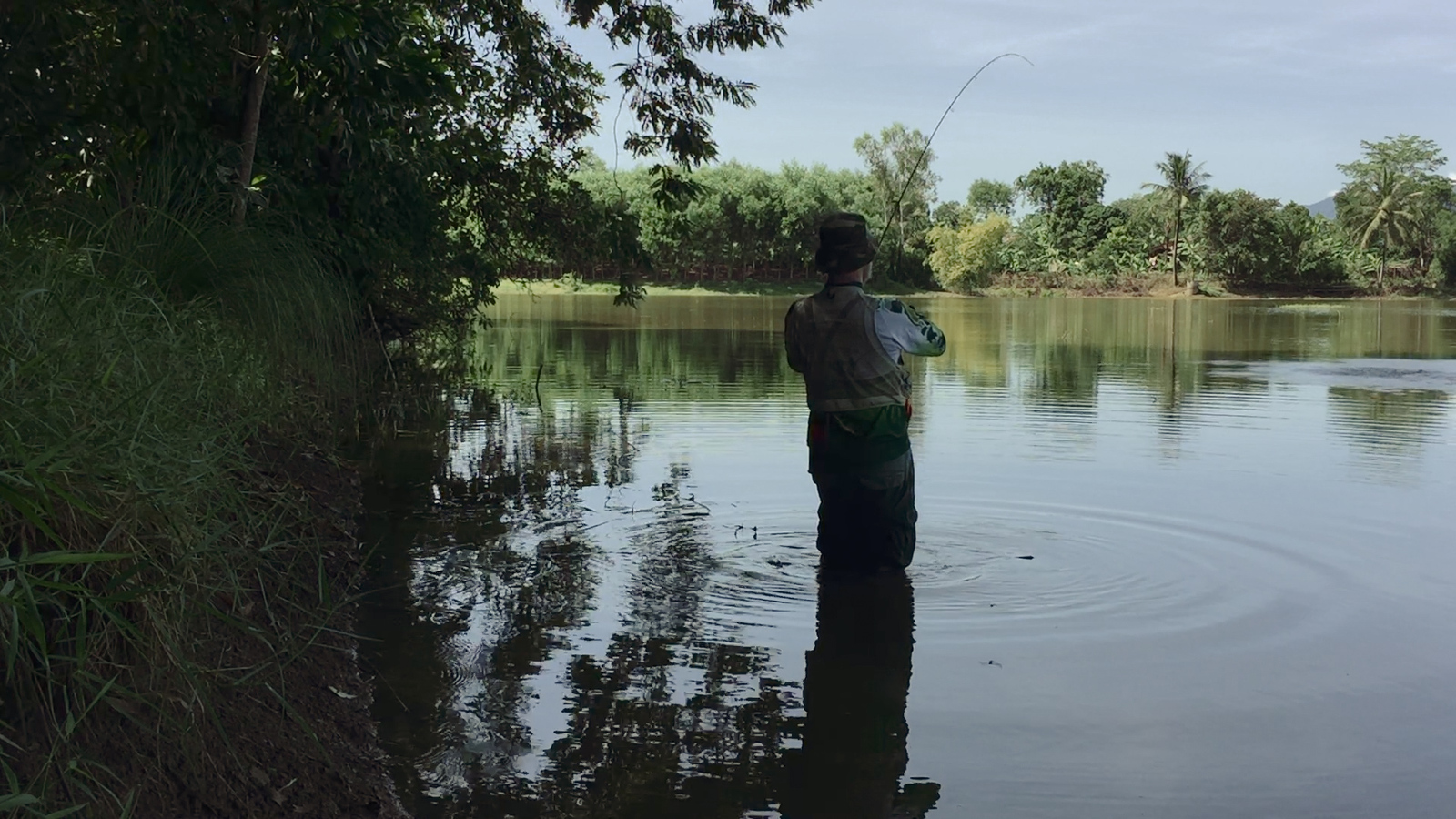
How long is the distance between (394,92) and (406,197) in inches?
190

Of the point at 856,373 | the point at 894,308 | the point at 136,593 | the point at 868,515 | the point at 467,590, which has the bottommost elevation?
the point at 467,590

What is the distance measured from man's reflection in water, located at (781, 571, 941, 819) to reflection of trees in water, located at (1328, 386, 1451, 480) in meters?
6.32

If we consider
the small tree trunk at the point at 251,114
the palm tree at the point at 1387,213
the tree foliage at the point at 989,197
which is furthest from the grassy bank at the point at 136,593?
the tree foliage at the point at 989,197

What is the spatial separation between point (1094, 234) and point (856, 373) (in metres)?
84.3

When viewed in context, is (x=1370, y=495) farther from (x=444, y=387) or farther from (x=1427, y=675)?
(x=444, y=387)

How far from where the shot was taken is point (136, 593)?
301 centimetres

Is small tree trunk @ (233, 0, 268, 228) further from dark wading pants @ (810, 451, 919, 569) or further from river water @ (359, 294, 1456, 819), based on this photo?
dark wading pants @ (810, 451, 919, 569)

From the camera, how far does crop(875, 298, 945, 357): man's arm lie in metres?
6.25

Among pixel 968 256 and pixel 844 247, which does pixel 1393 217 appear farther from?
pixel 844 247

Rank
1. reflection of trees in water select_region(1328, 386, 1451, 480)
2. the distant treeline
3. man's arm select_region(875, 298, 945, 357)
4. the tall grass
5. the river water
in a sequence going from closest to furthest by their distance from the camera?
the tall grass, the river water, man's arm select_region(875, 298, 945, 357), reflection of trees in water select_region(1328, 386, 1451, 480), the distant treeline

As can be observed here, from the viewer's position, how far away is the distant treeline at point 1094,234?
75688 mm

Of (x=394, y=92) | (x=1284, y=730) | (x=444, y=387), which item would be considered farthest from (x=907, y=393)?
(x=444, y=387)

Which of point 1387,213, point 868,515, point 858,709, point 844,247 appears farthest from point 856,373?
point 1387,213

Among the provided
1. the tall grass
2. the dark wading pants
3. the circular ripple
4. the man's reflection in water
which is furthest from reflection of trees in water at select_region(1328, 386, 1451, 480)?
the tall grass
